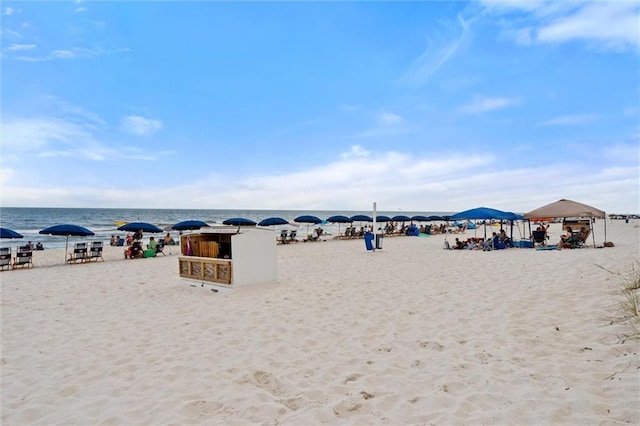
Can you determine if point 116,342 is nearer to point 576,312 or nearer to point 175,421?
point 175,421

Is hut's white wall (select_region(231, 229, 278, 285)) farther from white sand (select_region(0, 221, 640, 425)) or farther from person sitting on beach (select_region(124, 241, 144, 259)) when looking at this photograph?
person sitting on beach (select_region(124, 241, 144, 259))

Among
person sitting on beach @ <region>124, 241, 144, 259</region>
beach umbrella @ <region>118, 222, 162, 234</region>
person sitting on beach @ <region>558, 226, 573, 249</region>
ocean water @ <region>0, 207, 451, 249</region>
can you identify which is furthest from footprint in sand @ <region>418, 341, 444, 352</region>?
beach umbrella @ <region>118, 222, 162, 234</region>

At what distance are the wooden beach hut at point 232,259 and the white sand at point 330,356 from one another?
1.55 ft

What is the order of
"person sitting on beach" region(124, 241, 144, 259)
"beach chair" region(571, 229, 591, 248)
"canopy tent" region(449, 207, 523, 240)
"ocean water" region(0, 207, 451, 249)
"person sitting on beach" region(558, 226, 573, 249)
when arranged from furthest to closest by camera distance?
"ocean water" region(0, 207, 451, 249)
"person sitting on beach" region(124, 241, 144, 259)
"canopy tent" region(449, 207, 523, 240)
"beach chair" region(571, 229, 591, 248)
"person sitting on beach" region(558, 226, 573, 249)

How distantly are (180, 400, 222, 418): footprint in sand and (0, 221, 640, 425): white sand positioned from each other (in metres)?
0.01

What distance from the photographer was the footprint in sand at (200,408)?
2971 millimetres

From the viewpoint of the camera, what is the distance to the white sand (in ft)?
9.61

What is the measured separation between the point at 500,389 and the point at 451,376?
444 millimetres

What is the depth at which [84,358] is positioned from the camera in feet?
14.0

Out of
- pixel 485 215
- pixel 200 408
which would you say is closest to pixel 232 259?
pixel 200 408

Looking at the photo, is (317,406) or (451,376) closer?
(317,406)

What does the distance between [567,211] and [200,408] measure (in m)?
15.9

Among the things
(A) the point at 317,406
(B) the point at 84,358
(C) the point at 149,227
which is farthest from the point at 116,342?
(C) the point at 149,227

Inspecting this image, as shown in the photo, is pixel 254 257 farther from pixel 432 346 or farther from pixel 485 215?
pixel 485 215
